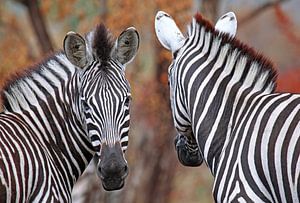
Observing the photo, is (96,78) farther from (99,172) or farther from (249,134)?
(249,134)

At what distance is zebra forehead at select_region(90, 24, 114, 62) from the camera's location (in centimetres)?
921

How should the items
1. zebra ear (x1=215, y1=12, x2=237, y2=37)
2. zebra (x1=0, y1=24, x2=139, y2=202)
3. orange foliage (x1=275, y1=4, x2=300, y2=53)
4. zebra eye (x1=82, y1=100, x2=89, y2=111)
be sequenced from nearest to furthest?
zebra (x1=0, y1=24, x2=139, y2=202)
zebra eye (x1=82, y1=100, x2=89, y2=111)
zebra ear (x1=215, y1=12, x2=237, y2=37)
orange foliage (x1=275, y1=4, x2=300, y2=53)

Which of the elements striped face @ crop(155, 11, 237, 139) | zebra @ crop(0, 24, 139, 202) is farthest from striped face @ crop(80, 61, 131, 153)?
striped face @ crop(155, 11, 237, 139)

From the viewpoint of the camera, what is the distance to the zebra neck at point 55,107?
9.24 m

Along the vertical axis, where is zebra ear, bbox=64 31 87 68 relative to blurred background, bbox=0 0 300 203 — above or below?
below

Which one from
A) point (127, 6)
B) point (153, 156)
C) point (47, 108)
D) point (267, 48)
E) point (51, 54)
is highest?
point (267, 48)

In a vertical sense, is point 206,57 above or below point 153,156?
below

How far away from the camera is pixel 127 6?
72.8 feet

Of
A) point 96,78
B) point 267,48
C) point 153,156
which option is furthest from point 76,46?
point 267,48

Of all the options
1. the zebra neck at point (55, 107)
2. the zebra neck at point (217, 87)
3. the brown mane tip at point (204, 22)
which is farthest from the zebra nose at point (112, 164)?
the brown mane tip at point (204, 22)

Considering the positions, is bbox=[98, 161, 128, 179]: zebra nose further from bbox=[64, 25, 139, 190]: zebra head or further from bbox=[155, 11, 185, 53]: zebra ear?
bbox=[155, 11, 185, 53]: zebra ear

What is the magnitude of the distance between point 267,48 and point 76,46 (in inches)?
Answer: 1514

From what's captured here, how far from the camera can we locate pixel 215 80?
896 centimetres

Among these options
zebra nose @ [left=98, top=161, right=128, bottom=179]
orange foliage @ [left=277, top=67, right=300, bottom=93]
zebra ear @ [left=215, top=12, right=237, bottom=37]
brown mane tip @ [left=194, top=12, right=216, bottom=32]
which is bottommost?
zebra nose @ [left=98, top=161, right=128, bottom=179]
